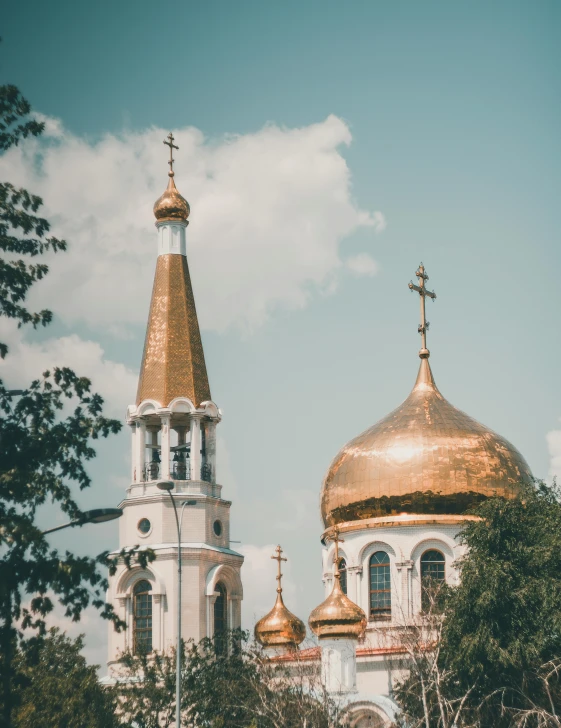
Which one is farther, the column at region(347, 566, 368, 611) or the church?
the column at region(347, 566, 368, 611)

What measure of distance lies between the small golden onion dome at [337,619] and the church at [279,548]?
2.84 ft

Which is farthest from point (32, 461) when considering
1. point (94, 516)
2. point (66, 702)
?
point (66, 702)

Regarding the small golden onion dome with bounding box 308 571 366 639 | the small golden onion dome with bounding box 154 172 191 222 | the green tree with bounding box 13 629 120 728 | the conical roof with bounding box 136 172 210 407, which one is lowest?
the green tree with bounding box 13 629 120 728

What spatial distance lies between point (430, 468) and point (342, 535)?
3717 millimetres

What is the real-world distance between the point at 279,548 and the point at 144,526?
4.12m

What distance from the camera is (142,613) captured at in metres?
42.1

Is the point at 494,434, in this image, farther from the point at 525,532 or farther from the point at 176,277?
the point at 176,277

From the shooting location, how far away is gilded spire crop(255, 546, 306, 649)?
4253 centimetres

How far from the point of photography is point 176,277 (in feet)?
147

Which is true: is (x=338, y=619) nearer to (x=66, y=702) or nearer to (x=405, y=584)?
(x=405, y=584)

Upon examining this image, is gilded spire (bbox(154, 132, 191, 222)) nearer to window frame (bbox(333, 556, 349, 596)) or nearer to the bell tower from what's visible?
the bell tower

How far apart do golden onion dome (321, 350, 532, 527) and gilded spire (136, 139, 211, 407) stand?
5.12 m

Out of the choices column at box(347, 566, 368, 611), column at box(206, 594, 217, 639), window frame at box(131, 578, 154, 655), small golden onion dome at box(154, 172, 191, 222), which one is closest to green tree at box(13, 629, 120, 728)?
window frame at box(131, 578, 154, 655)

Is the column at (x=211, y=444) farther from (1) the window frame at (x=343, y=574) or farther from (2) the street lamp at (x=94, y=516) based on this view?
(2) the street lamp at (x=94, y=516)
